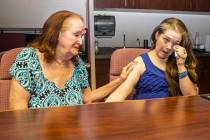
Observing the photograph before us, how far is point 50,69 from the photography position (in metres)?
1.62

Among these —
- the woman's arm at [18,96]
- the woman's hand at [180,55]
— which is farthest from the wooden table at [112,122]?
the woman's hand at [180,55]

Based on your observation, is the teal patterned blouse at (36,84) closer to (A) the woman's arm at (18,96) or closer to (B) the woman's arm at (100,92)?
(A) the woman's arm at (18,96)

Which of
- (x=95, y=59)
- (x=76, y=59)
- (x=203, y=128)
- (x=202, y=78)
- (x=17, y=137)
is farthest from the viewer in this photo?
(x=202, y=78)

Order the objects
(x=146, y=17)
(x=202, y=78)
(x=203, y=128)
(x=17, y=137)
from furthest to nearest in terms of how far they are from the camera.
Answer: (x=146, y=17) → (x=202, y=78) → (x=203, y=128) → (x=17, y=137)

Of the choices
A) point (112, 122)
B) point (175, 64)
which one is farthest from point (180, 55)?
point (112, 122)

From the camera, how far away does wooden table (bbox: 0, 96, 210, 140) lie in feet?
3.09

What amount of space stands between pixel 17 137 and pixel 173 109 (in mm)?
631

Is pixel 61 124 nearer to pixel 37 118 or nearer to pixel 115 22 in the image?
pixel 37 118

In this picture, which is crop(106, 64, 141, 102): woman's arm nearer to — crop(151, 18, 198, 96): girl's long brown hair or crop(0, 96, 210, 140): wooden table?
crop(151, 18, 198, 96): girl's long brown hair

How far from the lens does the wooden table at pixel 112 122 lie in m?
0.94

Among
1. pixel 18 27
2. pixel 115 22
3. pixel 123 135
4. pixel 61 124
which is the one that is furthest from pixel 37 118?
pixel 115 22

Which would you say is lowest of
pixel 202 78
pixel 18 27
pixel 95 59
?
pixel 202 78

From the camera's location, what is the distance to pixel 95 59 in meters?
3.38

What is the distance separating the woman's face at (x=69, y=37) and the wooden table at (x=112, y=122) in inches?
16.3
